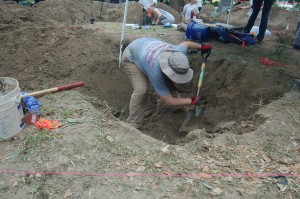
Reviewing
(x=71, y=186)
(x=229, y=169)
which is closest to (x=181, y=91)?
(x=229, y=169)

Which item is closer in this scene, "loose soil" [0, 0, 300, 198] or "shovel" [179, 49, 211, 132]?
"loose soil" [0, 0, 300, 198]

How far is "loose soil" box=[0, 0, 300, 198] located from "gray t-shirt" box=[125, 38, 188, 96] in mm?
668

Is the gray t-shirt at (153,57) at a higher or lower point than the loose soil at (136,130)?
higher

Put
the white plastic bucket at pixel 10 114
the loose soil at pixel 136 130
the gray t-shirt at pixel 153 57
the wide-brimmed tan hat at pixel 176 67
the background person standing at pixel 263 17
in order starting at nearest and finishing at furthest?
the loose soil at pixel 136 130 < the white plastic bucket at pixel 10 114 < the wide-brimmed tan hat at pixel 176 67 < the gray t-shirt at pixel 153 57 < the background person standing at pixel 263 17

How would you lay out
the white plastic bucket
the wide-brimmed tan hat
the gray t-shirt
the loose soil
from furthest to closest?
the gray t-shirt
the wide-brimmed tan hat
the white plastic bucket
the loose soil

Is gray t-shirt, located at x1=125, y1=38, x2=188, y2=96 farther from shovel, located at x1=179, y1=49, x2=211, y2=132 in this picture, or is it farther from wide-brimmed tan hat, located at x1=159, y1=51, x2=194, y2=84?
shovel, located at x1=179, y1=49, x2=211, y2=132

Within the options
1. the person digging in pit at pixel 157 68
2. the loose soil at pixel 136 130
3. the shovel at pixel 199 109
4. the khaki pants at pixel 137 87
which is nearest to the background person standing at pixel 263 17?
the loose soil at pixel 136 130

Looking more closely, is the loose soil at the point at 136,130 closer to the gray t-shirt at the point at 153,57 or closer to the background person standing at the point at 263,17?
the background person standing at the point at 263,17

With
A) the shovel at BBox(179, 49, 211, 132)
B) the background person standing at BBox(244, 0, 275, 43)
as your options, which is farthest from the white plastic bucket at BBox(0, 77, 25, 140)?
the background person standing at BBox(244, 0, 275, 43)

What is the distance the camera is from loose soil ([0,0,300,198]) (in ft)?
8.24

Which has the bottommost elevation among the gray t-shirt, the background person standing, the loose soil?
the loose soil

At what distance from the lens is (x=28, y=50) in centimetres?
543

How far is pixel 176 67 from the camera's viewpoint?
9.84 feet

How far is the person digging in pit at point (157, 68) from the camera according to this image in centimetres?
306
